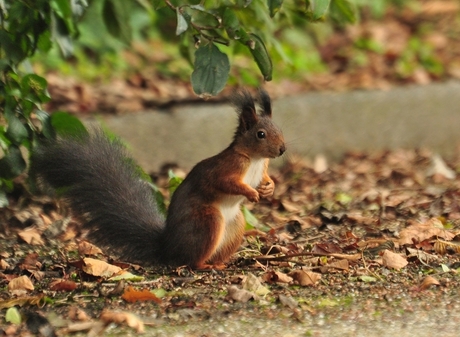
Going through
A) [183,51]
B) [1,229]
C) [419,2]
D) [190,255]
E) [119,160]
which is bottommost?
[1,229]

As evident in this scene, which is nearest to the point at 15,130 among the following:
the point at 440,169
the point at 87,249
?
the point at 87,249

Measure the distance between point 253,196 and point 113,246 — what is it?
1.92 ft

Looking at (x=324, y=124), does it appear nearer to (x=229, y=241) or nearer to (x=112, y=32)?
(x=112, y=32)

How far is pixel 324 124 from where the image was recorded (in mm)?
6348

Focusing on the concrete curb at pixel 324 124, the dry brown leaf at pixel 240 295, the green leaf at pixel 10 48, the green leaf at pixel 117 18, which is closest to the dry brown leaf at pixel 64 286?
the dry brown leaf at pixel 240 295

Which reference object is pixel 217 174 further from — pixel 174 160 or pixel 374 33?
pixel 374 33

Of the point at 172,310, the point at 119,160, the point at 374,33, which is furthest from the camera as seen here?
the point at 374,33

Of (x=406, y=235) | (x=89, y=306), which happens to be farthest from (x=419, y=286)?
(x=89, y=306)

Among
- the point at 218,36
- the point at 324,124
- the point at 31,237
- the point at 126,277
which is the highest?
the point at 218,36

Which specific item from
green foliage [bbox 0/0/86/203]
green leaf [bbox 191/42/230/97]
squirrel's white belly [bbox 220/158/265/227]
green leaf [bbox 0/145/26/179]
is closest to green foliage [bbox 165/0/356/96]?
green leaf [bbox 191/42/230/97]

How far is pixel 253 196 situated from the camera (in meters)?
3.31

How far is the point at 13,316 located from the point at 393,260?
1378mm

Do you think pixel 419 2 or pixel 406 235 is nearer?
pixel 406 235

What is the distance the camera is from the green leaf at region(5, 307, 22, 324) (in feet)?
9.25
